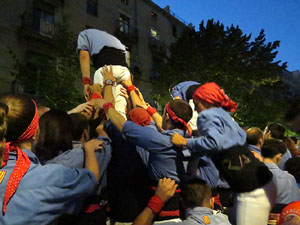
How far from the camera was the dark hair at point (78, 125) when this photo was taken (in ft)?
8.03

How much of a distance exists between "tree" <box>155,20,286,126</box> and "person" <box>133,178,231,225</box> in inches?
564

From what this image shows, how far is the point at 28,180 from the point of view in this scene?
140 cm

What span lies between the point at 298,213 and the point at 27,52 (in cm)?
1738

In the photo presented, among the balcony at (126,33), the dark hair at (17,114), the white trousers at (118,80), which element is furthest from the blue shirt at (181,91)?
the balcony at (126,33)

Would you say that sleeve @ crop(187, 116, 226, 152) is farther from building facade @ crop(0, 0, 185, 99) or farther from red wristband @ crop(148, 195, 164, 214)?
building facade @ crop(0, 0, 185, 99)

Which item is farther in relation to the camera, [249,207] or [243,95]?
[243,95]

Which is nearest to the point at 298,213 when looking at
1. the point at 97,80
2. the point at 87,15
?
the point at 97,80

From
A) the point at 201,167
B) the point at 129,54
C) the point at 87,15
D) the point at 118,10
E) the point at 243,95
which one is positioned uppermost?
the point at 118,10

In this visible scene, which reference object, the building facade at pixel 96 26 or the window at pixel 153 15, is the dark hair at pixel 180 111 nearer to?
the building facade at pixel 96 26

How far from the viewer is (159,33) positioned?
2575 centimetres

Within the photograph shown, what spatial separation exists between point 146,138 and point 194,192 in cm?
67

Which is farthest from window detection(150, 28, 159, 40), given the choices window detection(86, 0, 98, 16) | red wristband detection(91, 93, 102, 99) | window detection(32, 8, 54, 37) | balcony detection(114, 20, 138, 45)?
red wristband detection(91, 93, 102, 99)

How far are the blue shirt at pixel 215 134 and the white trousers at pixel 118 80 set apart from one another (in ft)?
4.36

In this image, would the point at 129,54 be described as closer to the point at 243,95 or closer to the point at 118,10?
the point at 118,10
